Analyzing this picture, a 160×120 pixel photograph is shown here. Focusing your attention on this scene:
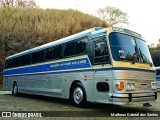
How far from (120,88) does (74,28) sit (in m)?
32.1

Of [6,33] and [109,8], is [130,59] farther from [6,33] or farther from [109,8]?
[109,8]

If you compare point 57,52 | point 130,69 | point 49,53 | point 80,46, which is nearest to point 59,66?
point 57,52

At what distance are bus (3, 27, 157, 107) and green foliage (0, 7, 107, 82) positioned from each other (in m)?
23.4

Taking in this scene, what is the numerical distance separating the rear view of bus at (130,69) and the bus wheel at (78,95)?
6.60 feet

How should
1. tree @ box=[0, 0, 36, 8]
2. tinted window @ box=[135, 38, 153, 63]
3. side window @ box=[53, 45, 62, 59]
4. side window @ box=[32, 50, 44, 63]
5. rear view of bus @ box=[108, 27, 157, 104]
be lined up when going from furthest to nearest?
tree @ box=[0, 0, 36, 8] → side window @ box=[32, 50, 44, 63] → side window @ box=[53, 45, 62, 59] → tinted window @ box=[135, 38, 153, 63] → rear view of bus @ box=[108, 27, 157, 104]

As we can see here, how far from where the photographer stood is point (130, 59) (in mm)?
9734

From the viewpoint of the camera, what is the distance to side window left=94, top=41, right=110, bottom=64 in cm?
983

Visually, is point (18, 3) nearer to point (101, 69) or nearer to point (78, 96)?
point (78, 96)

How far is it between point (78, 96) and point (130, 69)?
9.71ft

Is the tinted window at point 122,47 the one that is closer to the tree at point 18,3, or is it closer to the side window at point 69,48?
the side window at point 69,48

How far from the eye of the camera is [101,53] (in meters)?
10.1

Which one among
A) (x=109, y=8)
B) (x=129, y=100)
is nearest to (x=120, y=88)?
(x=129, y=100)

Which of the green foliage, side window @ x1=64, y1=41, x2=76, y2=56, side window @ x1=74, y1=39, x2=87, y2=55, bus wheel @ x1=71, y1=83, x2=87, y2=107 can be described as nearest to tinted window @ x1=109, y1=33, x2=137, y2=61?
side window @ x1=74, y1=39, x2=87, y2=55

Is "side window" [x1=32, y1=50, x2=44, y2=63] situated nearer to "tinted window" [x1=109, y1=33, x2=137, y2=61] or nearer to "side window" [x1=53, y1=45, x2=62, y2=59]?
"side window" [x1=53, y1=45, x2=62, y2=59]
